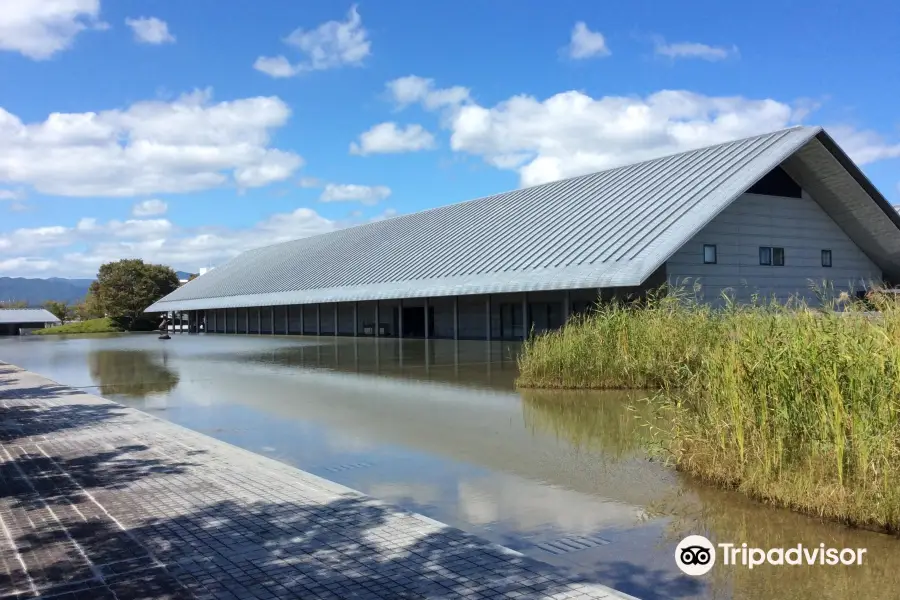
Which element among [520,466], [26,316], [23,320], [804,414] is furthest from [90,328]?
[804,414]

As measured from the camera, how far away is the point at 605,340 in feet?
46.5

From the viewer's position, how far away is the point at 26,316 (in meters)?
85.1

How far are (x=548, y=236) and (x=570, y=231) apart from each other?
1228 mm

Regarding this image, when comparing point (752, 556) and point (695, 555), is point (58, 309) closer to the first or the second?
point (695, 555)

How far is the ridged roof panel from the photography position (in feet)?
84.4

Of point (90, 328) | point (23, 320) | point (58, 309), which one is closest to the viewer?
point (90, 328)

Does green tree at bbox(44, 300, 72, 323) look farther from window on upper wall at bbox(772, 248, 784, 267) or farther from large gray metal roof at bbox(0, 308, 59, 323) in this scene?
window on upper wall at bbox(772, 248, 784, 267)

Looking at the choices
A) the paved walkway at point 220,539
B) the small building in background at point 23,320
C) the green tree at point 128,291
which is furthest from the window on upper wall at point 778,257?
the small building in background at point 23,320

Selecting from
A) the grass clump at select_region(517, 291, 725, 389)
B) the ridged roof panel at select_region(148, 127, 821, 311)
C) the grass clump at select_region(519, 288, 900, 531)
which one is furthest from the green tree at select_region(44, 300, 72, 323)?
the grass clump at select_region(519, 288, 900, 531)

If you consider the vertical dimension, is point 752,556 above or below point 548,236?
below

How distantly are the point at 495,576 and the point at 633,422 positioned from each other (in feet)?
20.6

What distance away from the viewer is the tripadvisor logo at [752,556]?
17.1ft

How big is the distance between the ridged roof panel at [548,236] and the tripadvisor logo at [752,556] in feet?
60.0

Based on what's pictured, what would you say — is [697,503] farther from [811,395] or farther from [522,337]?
[522,337]
